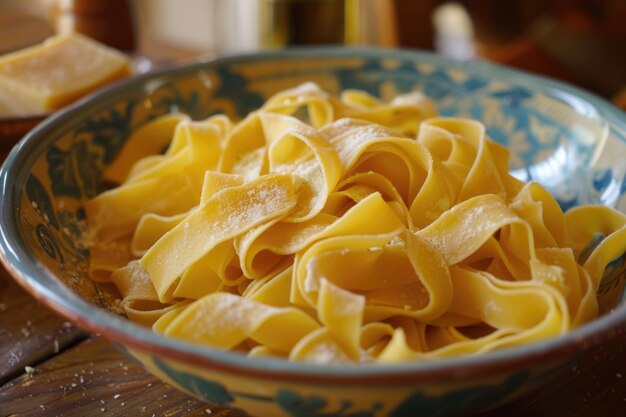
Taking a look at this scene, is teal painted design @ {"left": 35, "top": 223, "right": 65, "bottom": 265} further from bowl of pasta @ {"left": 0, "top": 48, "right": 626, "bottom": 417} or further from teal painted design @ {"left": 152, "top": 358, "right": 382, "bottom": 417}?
teal painted design @ {"left": 152, "top": 358, "right": 382, "bottom": 417}

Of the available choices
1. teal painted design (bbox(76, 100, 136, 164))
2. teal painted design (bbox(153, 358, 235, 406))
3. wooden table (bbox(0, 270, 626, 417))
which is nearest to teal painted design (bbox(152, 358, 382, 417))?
teal painted design (bbox(153, 358, 235, 406))

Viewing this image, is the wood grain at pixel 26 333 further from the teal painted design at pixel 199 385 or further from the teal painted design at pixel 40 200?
the teal painted design at pixel 199 385

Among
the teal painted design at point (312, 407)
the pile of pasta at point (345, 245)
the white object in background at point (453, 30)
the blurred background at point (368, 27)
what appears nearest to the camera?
the teal painted design at point (312, 407)

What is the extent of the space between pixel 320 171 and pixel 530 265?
228mm

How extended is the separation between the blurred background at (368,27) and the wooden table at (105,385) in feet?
1.98

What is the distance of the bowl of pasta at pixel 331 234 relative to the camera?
1.84 feet

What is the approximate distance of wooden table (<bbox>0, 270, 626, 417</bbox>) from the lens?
72cm

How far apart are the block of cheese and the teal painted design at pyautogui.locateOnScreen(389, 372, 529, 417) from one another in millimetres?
699

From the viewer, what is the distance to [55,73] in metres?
1.09

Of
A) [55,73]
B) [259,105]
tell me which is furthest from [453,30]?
[55,73]

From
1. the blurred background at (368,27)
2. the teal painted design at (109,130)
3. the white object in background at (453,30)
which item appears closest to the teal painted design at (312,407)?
the teal painted design at (109,130)

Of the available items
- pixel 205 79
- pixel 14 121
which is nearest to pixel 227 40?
pixel 205 79

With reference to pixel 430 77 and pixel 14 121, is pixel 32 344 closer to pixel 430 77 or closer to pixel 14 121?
pixel 14 121

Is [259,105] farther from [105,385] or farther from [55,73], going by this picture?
[105,385]
